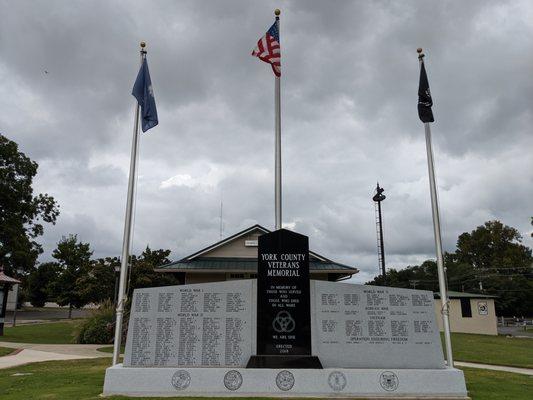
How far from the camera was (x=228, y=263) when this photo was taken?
24.7 m

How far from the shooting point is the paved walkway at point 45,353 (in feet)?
50.3

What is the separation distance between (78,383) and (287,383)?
491 cm

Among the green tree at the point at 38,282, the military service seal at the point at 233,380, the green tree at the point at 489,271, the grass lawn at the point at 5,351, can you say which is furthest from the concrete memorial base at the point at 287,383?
the green tree at the point at 38,282

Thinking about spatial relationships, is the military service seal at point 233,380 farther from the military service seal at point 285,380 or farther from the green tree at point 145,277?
the green tree at point 145,277

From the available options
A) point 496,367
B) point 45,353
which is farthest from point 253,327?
point 45,353

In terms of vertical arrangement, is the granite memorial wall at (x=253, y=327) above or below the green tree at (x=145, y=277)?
below

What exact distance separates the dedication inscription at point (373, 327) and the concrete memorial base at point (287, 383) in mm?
287

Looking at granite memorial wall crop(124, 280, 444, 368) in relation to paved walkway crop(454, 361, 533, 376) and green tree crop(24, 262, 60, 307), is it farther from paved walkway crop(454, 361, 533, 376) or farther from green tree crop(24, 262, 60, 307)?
green tree crop(24, 262, 60, 307)

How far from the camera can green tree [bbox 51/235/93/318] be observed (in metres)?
49.1

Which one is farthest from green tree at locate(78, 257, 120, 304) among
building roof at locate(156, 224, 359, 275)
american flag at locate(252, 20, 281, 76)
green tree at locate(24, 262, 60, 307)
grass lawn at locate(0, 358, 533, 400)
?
american flag at locate(252, 20, 281, 76)

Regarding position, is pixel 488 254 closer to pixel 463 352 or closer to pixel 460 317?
pixel 460 317

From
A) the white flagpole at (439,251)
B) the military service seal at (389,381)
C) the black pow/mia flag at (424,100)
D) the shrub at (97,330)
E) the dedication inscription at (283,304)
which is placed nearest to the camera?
the military service seal at (389,381)

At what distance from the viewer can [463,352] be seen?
19969 millimetres

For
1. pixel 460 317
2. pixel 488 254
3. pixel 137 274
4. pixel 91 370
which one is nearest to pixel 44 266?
pixel 137 274
